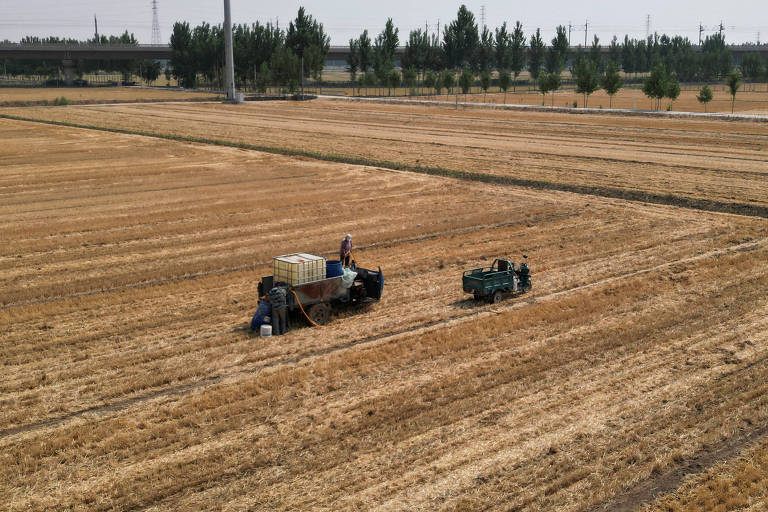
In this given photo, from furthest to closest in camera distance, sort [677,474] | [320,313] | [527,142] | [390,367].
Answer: [527,142]
[320,313]
[390,367]
[677,474]

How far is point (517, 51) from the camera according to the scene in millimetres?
165375

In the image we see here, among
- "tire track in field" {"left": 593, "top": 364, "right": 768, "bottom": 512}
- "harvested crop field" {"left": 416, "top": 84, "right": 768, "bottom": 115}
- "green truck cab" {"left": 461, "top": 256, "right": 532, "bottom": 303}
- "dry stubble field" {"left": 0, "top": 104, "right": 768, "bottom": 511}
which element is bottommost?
"tire track in field" {"left": 593, "top": 364, "right": 768, "bottom": 512}

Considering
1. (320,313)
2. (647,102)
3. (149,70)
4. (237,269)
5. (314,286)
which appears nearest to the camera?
(314,286)

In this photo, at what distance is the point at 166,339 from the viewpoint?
1619cm

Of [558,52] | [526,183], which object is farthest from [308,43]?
[526,183]

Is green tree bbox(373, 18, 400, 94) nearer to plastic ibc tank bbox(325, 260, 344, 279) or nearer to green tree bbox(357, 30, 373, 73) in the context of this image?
green tree bbox(357, 30, 373, 73)

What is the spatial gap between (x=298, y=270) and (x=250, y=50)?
12792cm

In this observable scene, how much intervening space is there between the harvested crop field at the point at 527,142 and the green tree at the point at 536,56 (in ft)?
262

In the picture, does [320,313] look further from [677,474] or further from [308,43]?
[308,43]

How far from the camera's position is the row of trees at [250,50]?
5217 inches

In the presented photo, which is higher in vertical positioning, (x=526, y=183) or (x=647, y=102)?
(x=647, y=102)

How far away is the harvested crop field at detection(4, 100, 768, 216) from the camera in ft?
116

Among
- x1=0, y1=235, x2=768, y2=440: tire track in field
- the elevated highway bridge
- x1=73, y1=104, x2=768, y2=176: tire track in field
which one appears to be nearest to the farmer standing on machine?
x1=0, y1=235, x2=768, y2=440: tire track in field

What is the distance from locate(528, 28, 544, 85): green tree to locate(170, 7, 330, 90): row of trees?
43516 mm
